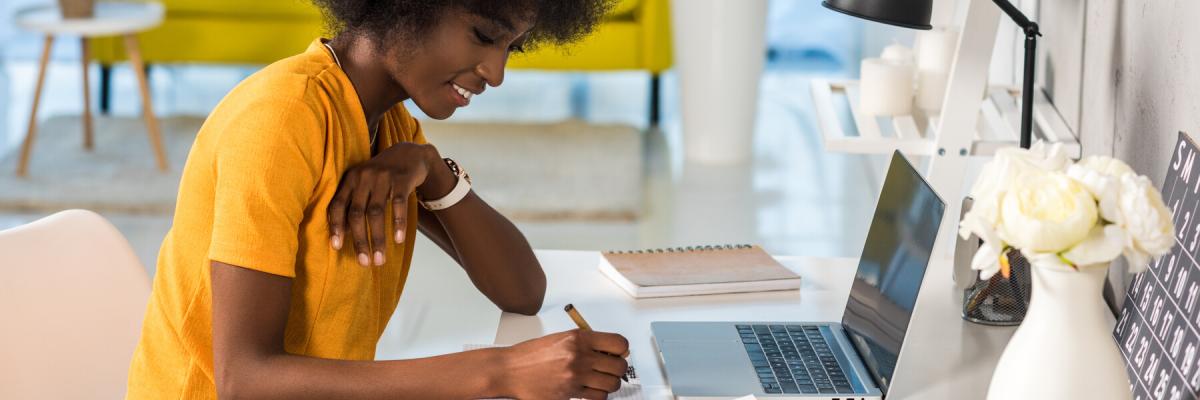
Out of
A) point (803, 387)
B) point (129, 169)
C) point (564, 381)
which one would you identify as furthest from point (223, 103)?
point (129, 169)

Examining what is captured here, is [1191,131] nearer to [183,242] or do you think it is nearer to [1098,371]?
[1098,371]

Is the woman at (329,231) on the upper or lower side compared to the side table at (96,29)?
upper

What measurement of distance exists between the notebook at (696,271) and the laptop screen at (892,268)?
6.4 inches

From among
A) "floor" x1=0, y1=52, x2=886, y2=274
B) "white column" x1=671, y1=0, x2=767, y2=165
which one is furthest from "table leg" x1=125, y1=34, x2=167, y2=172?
"white column" x1=671, y1=0, x2=767, y2=165

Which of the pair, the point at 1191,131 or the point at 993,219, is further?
the point at 1191,131

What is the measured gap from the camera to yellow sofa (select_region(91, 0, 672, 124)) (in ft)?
14.4

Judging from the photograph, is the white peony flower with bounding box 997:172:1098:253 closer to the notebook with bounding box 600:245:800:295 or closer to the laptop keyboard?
the laptop keyboard

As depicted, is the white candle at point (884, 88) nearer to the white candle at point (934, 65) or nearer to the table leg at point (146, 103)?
the white candle at point (934, 65)

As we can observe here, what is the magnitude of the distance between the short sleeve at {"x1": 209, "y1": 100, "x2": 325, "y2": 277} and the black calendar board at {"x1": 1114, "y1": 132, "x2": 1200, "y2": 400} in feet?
2.33

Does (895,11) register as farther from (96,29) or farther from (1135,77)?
(96,29)

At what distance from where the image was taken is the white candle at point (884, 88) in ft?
6.21

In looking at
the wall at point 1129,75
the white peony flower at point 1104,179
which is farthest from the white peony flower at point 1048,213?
the wall at point 1129,75

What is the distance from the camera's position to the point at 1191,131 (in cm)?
118

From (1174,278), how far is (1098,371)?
20 centimetres
